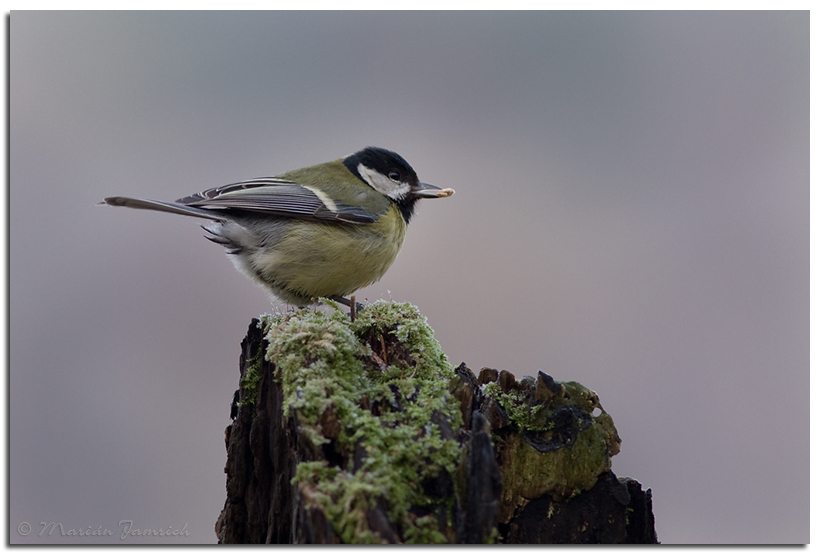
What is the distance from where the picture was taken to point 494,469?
43.0 inches

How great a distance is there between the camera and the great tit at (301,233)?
2352 millimetres

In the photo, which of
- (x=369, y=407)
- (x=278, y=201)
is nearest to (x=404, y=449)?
(x=369, y=407)

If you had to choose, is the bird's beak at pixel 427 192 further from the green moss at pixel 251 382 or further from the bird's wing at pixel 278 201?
the green moss at pixel 251 382

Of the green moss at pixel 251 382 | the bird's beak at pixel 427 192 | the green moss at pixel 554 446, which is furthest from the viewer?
the bird's beak at pixel 427 192

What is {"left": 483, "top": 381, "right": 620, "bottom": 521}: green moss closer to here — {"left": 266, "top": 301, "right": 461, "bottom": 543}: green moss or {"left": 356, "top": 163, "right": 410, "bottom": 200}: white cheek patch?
{"left": 266, "top": 301, "right": 461, "bottom": 543}: green moss

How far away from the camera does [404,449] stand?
1240mm

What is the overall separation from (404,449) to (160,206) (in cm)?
129

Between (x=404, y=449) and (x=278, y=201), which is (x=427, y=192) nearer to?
(x=278, y=201)

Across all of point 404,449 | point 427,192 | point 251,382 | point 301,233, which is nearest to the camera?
point 404,449

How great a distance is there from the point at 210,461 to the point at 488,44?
8.06 ft

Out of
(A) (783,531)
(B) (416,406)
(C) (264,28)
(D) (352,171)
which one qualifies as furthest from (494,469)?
(C) (264,28)

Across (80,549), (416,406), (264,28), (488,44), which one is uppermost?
(488,44)

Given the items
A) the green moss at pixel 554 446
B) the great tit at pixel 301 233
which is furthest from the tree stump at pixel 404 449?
the great tit at pixel 301 233

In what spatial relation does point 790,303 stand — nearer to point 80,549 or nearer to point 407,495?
point 407,495
